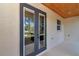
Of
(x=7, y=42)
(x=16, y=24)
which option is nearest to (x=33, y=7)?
(x=16, y=24)

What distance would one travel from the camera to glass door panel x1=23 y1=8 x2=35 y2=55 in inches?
197

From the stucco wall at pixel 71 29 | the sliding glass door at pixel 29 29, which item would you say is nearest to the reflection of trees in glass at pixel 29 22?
the sliding glass door at pixel 29 29

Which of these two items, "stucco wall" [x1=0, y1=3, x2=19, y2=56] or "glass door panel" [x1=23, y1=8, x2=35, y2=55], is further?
"glass door panel" [x1=23, y1=8, x2=35, y2=55]

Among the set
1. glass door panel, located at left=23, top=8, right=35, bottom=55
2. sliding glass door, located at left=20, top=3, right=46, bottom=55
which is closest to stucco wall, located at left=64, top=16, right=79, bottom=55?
sliding glass door, located at left=20, top=3, right=46, bottom=55

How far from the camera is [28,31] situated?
523cm

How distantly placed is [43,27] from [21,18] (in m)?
2.63

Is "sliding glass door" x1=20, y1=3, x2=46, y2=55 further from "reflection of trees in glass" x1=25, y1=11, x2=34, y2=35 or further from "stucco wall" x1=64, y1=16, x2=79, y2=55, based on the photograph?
"stucco wall" x1=64, y1=16, x2=79, y2=55

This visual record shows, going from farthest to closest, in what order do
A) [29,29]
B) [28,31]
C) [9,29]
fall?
[29,29]
[28,31]
[9,29]

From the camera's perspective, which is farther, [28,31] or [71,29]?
[71,29]

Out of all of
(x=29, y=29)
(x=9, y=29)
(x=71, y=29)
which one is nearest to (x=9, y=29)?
(x=9, y=29)

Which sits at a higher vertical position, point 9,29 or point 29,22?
point 29,22

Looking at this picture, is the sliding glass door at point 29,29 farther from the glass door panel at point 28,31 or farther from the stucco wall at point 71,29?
the stucco wall at point 71,29

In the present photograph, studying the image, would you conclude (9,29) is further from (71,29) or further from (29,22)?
(71,29)

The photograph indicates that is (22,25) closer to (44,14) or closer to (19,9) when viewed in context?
(19,9)
